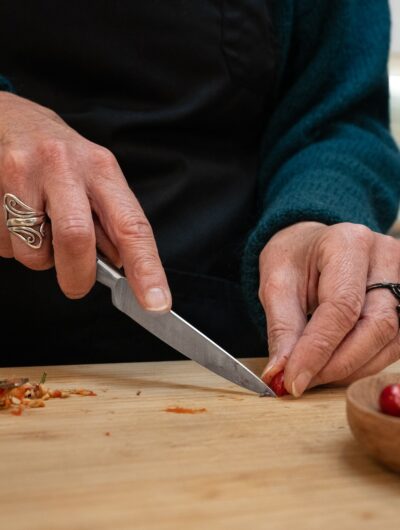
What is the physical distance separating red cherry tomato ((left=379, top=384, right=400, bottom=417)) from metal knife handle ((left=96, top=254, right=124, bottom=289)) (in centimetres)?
36

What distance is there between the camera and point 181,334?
0.96 metres

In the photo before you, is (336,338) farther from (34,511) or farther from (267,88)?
(267,88)

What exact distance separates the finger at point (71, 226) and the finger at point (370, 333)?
316mm

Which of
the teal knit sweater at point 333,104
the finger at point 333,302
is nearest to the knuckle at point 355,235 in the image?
→ the finger at point 333,302

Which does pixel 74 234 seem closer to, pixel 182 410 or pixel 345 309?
pixel 182 410

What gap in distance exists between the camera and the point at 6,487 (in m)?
0.62

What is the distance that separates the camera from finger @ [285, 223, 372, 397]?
0.91 meters

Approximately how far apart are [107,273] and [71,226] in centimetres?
10

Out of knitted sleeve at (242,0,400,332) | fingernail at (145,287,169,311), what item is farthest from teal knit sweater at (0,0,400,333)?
fingernail at (145,287,169,311)

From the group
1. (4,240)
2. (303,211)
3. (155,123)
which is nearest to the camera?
(4,240)

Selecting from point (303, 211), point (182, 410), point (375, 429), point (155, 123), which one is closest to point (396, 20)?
point (155, 123)

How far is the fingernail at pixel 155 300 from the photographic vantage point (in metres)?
0.88

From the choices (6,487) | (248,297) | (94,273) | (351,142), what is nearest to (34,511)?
(6,487)

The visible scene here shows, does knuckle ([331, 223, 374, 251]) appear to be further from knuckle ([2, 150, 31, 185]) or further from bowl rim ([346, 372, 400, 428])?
knuckle ([2, 150, 31, 185])
